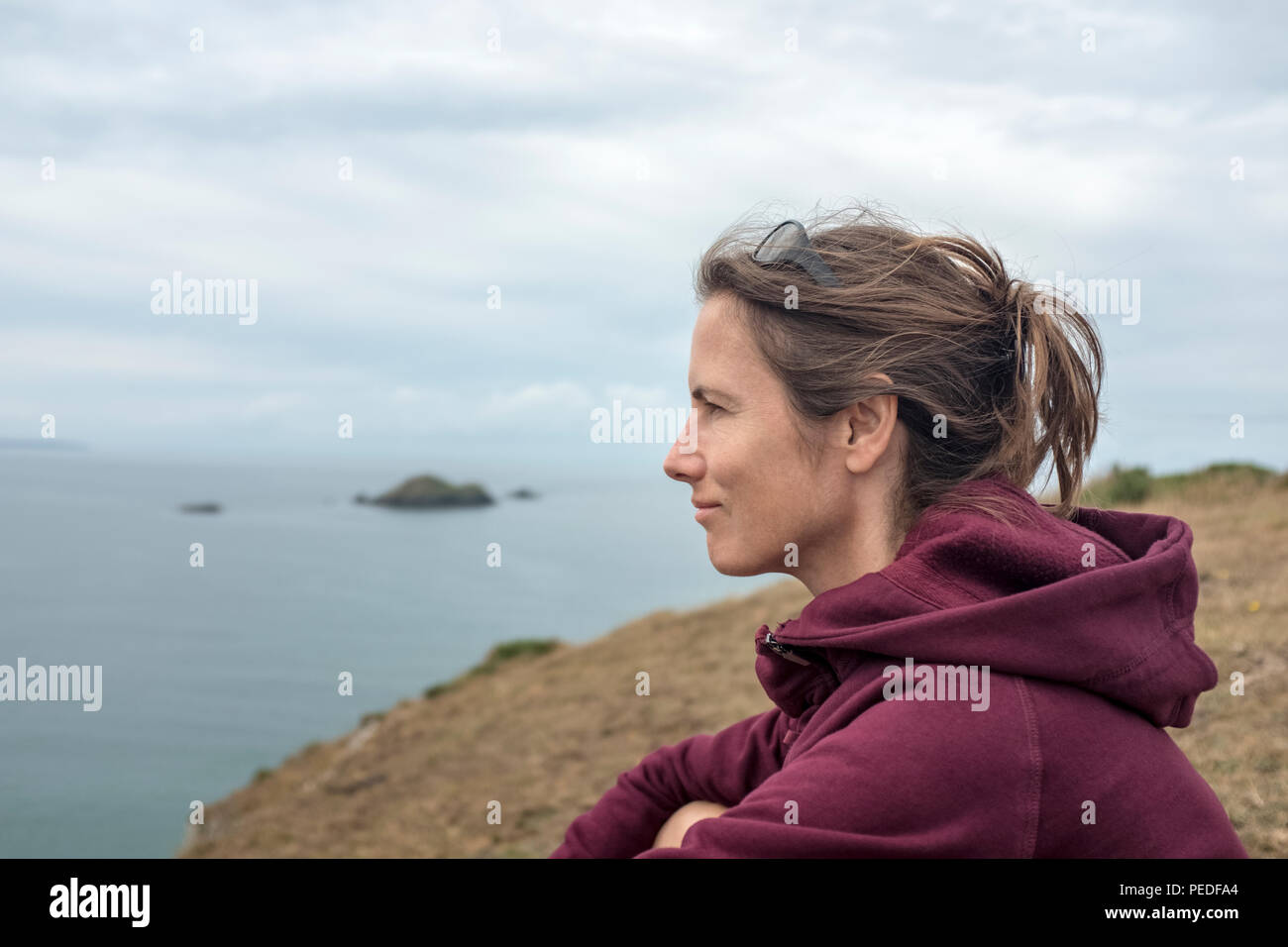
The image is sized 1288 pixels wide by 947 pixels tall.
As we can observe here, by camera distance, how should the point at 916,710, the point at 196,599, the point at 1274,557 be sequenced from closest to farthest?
the point at 916,710
the point at 1274,557
the point at 196,599

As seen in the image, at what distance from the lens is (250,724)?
17.8 m

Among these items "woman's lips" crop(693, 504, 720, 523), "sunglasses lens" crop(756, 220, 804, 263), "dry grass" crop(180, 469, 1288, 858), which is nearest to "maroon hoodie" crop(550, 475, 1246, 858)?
"woman's lips" crop(693, 504, 720, 523)

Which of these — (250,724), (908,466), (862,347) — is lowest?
(250,724)

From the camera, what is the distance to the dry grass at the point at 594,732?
4789 millimetres

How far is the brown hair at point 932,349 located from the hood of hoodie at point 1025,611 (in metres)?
0.13

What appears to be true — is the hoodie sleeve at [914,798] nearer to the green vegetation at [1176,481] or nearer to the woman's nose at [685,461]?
the woman's nose at [685,461]

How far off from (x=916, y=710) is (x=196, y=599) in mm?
37497

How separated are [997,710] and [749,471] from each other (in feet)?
2.32

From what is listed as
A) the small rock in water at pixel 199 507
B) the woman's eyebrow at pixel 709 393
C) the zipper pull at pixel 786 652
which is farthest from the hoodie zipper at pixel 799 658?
the small rock in water at pixel 199 507

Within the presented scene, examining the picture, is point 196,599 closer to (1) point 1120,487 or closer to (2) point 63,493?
(1) point 1120,487

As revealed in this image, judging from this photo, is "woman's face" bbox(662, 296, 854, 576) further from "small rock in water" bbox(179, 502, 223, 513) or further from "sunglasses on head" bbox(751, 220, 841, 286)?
"small rock in water" bbox(179, 502, 223, 513)

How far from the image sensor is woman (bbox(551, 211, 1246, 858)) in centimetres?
158

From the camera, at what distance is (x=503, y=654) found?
53.6 ft
